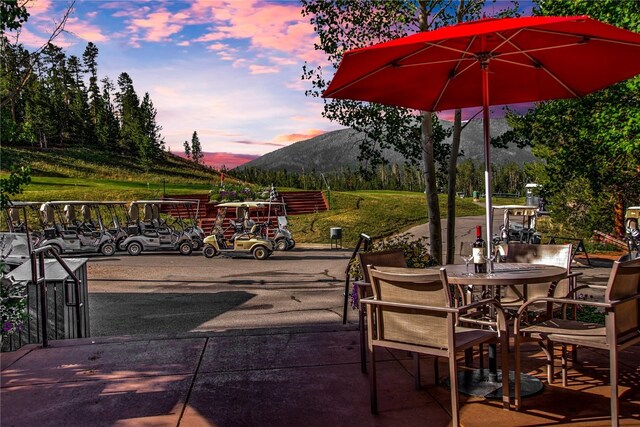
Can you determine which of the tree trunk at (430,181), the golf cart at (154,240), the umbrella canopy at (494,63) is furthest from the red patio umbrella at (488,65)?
the golf cart at (154,240)

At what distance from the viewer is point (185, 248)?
60.3 feet

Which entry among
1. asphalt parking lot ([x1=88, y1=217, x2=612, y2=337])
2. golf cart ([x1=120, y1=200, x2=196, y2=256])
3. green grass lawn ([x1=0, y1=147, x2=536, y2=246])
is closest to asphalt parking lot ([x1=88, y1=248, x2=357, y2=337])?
asphalt parking lot ([x1=88, y1=217, x2=612, y2=337])

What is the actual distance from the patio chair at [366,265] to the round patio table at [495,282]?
450mm

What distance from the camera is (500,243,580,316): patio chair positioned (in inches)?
169

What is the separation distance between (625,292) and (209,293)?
8.60m

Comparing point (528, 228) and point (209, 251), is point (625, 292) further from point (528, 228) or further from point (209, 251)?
point (209, 251)

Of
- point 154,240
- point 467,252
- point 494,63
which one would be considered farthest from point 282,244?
point 467,252

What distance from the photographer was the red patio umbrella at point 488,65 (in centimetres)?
355

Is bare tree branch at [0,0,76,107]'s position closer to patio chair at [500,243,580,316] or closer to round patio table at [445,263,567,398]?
round patio table at [445,263,567,398]

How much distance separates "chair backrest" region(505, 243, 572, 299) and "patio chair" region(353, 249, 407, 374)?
41.6 inches

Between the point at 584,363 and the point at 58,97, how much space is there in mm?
76814

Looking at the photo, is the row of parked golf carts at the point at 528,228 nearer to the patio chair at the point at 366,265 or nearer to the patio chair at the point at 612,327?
the patio chair at the point at 366,265

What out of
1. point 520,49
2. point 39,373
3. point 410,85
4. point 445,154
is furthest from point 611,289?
point 445,154

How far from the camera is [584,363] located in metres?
4.18
